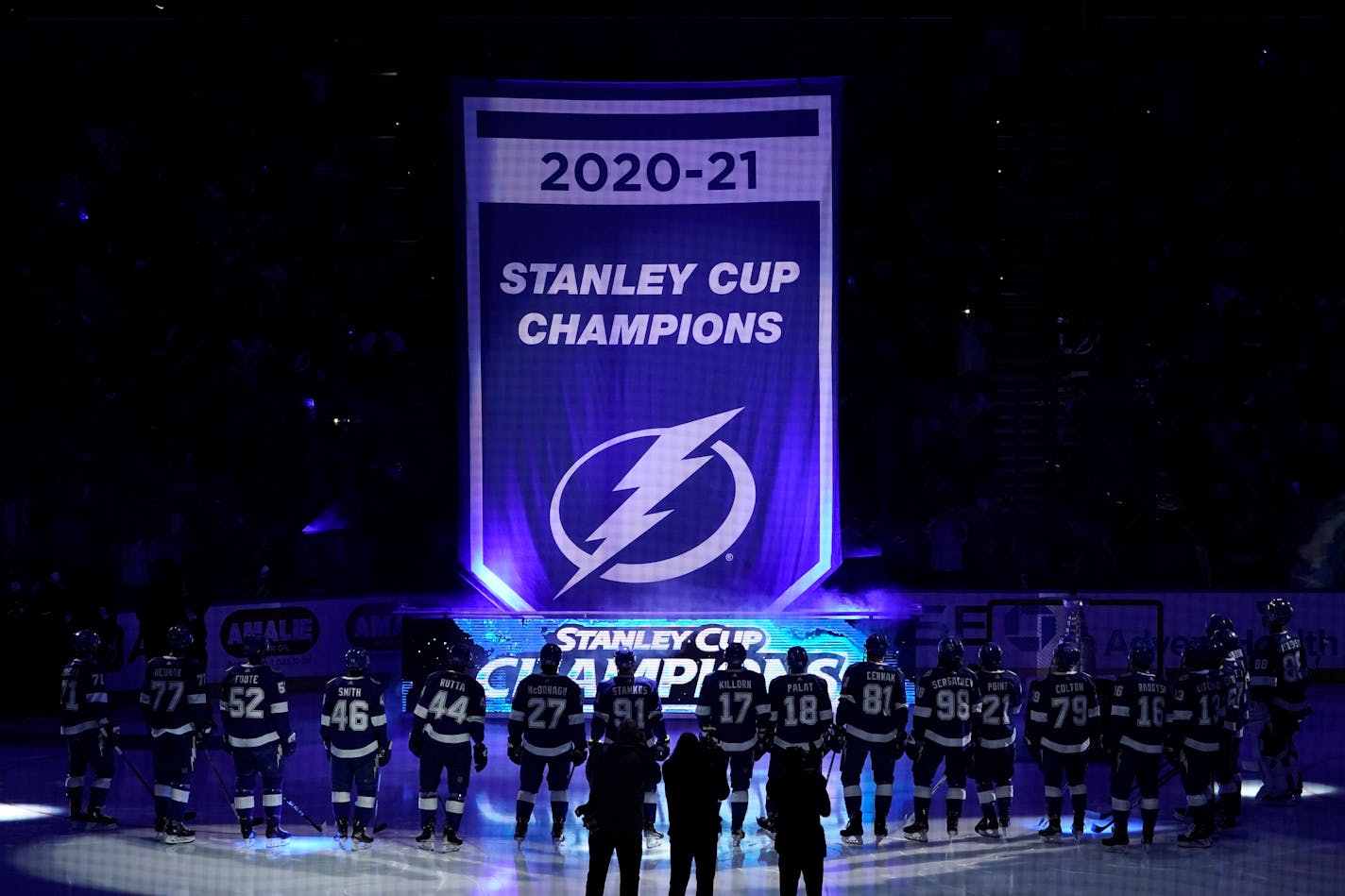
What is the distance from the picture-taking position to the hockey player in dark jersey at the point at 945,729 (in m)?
14.4

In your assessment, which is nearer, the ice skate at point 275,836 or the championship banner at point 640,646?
the ice skate at point 275,836

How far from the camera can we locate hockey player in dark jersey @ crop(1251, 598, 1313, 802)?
15.5 metres

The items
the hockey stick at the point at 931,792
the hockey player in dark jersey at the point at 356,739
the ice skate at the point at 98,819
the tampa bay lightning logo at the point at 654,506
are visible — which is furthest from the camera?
the tampa bay lightning logo at the point at 654,506

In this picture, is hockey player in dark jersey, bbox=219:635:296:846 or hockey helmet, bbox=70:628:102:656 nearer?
hockey player in dark jersey, bbox=219:635:296:846

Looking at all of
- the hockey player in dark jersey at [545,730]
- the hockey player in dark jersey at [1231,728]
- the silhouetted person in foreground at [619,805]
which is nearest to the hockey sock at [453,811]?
the hockey player in dark jersey at [545,730]

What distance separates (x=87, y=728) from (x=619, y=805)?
6126 mm

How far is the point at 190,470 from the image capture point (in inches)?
870

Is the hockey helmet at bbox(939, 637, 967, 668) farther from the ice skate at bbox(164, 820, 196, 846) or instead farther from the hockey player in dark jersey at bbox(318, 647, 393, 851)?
the ice skate at bbox(164, 820, 196, 846)

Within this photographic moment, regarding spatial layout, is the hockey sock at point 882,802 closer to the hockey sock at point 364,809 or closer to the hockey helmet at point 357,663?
the hockey sock at point 364,809

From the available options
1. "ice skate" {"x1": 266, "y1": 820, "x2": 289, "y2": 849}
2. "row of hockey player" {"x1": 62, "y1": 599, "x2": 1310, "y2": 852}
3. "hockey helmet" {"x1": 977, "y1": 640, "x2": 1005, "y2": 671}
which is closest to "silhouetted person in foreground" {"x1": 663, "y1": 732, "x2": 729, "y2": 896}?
"row of hockey player" {"x1": 62, "y1": 599, "x2": 1310, "y2": 852}

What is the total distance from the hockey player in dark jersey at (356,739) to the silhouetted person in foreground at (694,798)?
3.47 metres

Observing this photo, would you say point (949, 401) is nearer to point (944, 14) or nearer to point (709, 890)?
point (944, 14)

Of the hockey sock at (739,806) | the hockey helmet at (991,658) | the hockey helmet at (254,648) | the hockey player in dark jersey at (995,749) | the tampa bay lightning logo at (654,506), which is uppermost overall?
the tampa bay lightning logo at (654,506)

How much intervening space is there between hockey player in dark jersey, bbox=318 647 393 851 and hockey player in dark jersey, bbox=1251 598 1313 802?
26.3ft
